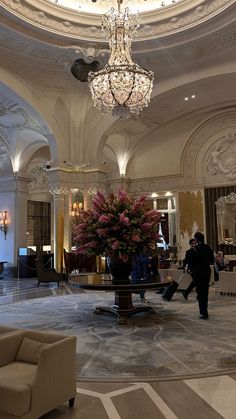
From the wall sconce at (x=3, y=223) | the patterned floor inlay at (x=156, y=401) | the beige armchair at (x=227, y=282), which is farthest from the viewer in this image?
the wall sconce at (x=3, y=223)

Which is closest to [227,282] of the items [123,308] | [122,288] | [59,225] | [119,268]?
[123,308]

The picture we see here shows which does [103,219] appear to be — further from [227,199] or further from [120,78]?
[227,199]

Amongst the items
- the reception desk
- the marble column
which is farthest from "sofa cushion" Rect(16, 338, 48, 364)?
the reception desk

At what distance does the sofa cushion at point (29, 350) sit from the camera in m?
3.19

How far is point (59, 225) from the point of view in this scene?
12.8m

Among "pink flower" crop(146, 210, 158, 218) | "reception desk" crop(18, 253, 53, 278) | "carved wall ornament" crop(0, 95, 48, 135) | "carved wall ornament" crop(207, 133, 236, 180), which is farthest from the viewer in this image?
"reception desk" crop(18, 253, 53, 278)

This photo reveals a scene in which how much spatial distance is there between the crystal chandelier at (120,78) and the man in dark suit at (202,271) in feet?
10.3

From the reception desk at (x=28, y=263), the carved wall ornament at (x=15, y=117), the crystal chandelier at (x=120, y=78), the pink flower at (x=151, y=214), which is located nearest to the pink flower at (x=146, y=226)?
the pink flower at (x=151, y=214)

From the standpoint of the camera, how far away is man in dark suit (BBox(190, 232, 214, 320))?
249 inches

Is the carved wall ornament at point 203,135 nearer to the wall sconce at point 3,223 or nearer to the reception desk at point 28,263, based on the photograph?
the reception desk at point 28,263

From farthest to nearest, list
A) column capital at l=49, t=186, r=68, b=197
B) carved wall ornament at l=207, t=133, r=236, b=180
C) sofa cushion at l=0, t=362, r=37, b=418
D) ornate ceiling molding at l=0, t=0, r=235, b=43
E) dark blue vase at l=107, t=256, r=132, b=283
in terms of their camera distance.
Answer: carved wall ornament at l=207, t=133, r=236, b=180 → column capital at l=49, t=186, r=68, b=197 → ornate ceiling molding at l=0, t=0, r=235, b=43 → dark blue vase at l=107, t=256, r=132, b=283 → sofa cushion at l=0, t=362, r=37, b=418

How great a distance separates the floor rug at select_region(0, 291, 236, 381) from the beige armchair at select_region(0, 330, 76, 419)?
0.80 metres

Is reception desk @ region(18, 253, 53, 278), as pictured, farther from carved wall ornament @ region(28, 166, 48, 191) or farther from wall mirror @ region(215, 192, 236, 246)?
wall mirror @ region(215, 192, 236, 246)

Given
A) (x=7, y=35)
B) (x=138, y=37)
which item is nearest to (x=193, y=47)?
(x=138, y=37)
